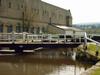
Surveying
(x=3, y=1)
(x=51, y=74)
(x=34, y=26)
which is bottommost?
(x=51, y=74)

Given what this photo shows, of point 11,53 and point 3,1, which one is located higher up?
point 3,1

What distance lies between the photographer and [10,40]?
36031mm

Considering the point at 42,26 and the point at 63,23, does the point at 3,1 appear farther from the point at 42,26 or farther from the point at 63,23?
the point at 63,23

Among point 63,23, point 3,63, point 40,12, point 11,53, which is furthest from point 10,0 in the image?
point 63,23

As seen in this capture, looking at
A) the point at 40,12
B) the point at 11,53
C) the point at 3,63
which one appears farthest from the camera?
the point at 40,12

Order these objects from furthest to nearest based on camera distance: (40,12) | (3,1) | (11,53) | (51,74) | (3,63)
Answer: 1. (40,12)
2. (3,1)
3. (11,53)
4. (3,63)
5. (51,74)

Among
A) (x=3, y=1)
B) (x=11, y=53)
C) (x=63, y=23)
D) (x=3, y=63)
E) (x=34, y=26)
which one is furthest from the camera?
(x=63, y=23)

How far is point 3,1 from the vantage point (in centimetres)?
5262

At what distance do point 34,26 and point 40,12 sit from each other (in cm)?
637

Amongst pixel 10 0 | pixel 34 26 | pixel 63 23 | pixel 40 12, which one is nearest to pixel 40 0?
pixel 40 12

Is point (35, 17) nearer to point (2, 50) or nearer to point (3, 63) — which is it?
point (2, 50)

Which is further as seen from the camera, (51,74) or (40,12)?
(40,12)

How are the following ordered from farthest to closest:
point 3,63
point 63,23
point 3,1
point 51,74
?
point 63,23
point 3,1
point 3,63
point 51,74

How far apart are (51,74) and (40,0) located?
176 ft
